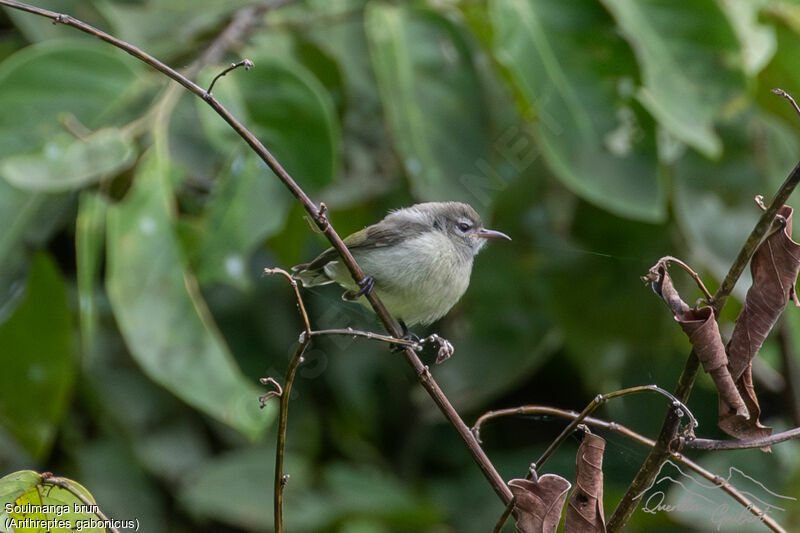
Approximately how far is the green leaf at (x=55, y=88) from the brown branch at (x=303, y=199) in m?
1.64

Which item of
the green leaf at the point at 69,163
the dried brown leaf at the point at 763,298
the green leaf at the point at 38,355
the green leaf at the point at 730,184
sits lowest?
the green leaf at the point at 38,355

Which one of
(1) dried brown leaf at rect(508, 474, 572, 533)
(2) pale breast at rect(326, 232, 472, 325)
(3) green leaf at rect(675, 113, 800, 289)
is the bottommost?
(3) green leaf at rect(675, 113, 800, 289)

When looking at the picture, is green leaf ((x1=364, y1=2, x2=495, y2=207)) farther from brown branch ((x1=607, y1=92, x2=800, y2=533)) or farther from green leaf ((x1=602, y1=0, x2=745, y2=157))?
brown branch ((x1=607, y1=92, x2=800, y2=533))

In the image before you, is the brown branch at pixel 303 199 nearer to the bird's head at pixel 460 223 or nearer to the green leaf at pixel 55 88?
the bird's head at pixel 460 223

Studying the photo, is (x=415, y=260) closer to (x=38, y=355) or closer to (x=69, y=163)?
(x=69, y=163)

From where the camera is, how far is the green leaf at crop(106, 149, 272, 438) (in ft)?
7.91

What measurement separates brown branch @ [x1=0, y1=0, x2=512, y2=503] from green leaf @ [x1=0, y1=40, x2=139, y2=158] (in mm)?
1642

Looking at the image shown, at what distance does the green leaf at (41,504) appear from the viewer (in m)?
1.21

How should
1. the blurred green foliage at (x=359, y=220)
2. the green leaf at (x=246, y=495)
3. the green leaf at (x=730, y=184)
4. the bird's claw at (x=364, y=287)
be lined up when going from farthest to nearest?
the green leaf at (x=246, y=495)
the green leaf at (x=730, y=184)
the blurred green foliage at (x=359, y=220)
the bird's claw at (x=364, y=287)

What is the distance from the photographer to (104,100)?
9.16 ft

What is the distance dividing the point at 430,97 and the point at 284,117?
520mm
